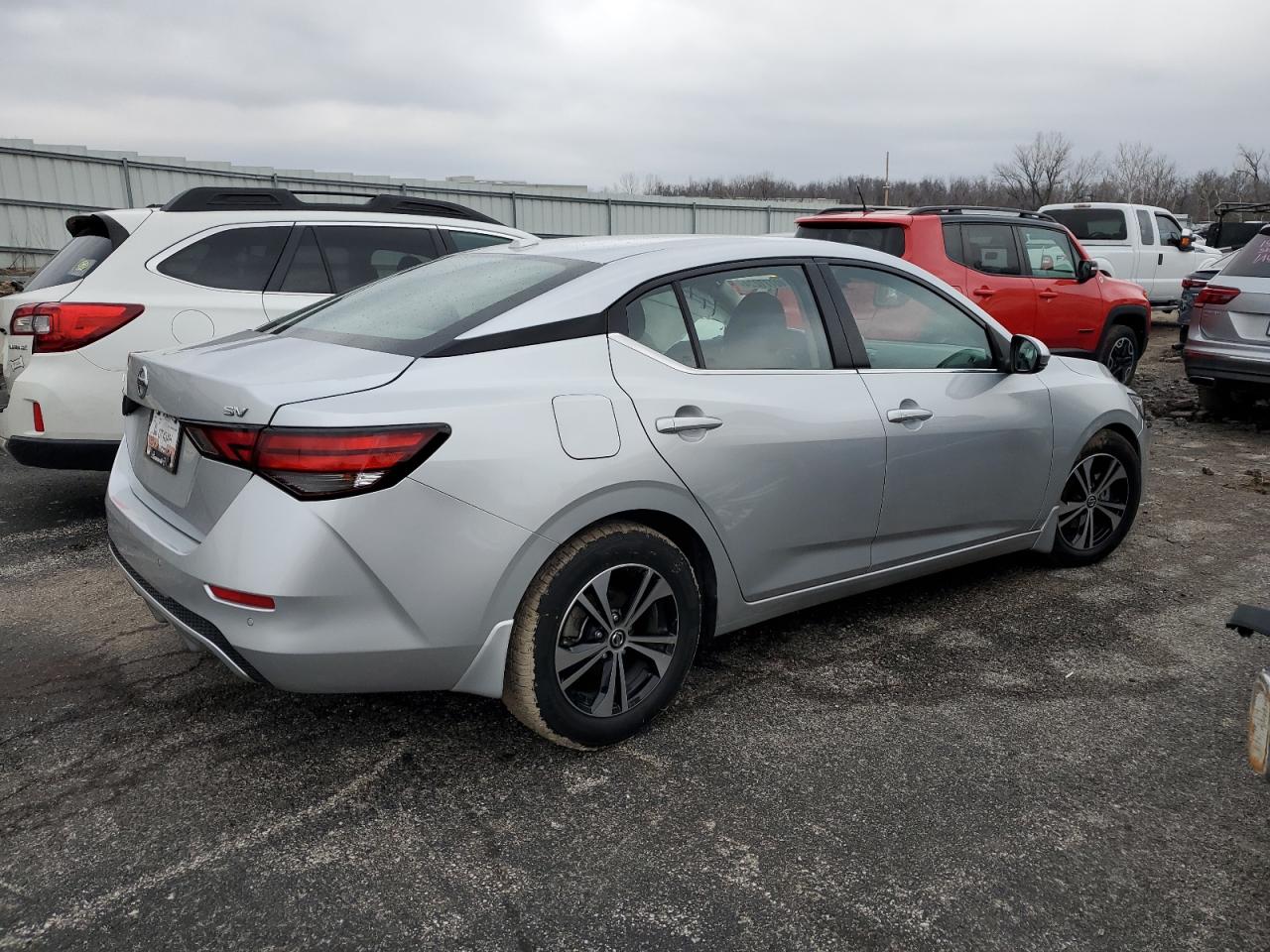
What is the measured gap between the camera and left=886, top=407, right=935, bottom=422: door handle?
3.80 meters

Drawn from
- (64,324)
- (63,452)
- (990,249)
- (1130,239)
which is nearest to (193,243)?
(64,324)

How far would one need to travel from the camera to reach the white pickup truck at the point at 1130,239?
15680 millimetres

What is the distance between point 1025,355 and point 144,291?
4.32 m

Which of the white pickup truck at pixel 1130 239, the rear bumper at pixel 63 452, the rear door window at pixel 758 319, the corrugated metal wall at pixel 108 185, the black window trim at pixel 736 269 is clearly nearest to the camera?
the black window trim at pixel 736 269

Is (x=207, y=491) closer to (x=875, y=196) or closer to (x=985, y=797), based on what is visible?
(x=985, y=797)

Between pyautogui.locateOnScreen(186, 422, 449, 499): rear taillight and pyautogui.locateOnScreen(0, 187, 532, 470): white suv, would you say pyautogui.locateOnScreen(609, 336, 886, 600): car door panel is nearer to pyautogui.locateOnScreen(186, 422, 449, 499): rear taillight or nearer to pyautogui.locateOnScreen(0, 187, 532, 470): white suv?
pyautogui.locateOnScreen(186, 422, 449, 499): rear taillight

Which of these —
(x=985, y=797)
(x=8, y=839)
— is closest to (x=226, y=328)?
(x=8, y=839)

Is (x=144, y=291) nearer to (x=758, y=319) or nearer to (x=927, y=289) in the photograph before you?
(x=758, y=319)

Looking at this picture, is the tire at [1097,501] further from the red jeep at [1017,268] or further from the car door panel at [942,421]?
the red jeep at [1017,268]

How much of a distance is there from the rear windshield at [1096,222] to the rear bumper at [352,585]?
1518 cm

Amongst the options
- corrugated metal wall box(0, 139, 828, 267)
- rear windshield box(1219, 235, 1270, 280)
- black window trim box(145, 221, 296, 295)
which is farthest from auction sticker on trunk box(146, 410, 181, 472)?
corrugated metal wall box(0, 139, 828, 267)

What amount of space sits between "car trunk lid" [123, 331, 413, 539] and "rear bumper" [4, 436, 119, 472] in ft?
6.71

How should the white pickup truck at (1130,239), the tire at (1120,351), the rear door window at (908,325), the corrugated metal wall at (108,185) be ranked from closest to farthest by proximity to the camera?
1. the rear door window at (908,325)
2. the tire at (1120,351)
3. the white pickup truck at (1130,239)
4. the corrugated metal wall at (108,185)

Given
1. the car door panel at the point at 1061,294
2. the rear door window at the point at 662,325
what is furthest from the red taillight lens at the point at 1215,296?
the rear door window at the point at 662,325
